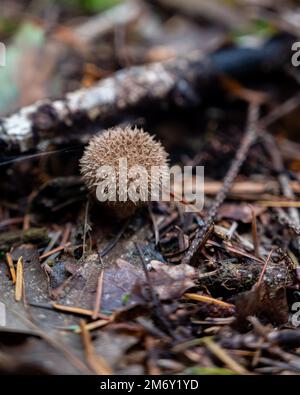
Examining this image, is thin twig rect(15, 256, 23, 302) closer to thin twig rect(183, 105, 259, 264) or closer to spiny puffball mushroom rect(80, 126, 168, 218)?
spiny puffball mushroom rect(80, 126, 168, 218)

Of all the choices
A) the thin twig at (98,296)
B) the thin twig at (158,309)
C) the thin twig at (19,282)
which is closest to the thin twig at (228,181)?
the thin twig at (158,309)

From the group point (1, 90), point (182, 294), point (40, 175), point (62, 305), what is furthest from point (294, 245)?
point (1, 90)

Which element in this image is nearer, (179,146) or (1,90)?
(1,90)

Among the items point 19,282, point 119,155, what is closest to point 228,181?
point 119,155

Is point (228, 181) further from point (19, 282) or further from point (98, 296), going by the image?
point (19, 282)

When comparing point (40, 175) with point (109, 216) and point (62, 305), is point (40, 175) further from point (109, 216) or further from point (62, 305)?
point (62, 305)

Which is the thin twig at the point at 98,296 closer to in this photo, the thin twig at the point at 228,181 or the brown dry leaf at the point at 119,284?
the brown dry leaf at the point at 119,284
